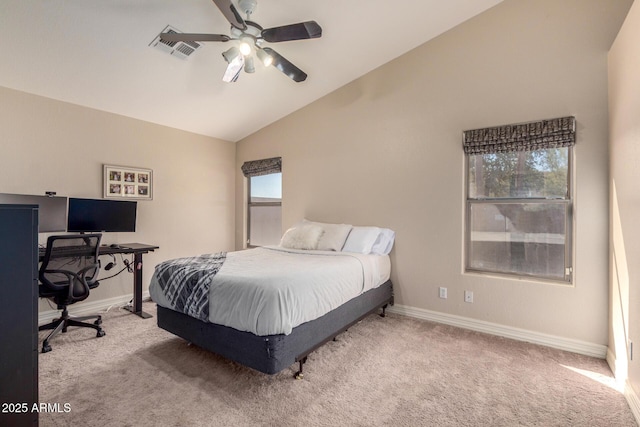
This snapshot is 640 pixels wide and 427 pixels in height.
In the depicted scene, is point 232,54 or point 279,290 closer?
point 279,290

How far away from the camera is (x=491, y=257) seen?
3.04 m

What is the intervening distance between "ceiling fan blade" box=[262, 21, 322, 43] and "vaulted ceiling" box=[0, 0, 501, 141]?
1.56 feet

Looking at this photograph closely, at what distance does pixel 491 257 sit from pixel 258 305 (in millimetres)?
2442

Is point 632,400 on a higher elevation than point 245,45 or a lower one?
lower

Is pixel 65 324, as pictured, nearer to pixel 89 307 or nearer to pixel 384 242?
pixel 89 307

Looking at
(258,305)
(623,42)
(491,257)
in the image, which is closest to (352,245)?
(491,257)

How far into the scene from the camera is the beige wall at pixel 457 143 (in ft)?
8.25

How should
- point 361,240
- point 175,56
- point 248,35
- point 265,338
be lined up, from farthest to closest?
1. point 361,240
2. point 175,56
3. point 248,35
4. point 265,338

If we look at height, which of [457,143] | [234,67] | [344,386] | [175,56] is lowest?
[344,386]

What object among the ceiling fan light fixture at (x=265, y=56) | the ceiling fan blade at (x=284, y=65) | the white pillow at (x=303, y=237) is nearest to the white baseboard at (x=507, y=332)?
the white pillow at (x=303, y=237)

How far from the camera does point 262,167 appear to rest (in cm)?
474

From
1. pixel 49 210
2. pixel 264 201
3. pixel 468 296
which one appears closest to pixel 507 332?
pixel 468 296

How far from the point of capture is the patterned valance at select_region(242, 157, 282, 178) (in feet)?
15.0

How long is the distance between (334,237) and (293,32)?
2.14m
